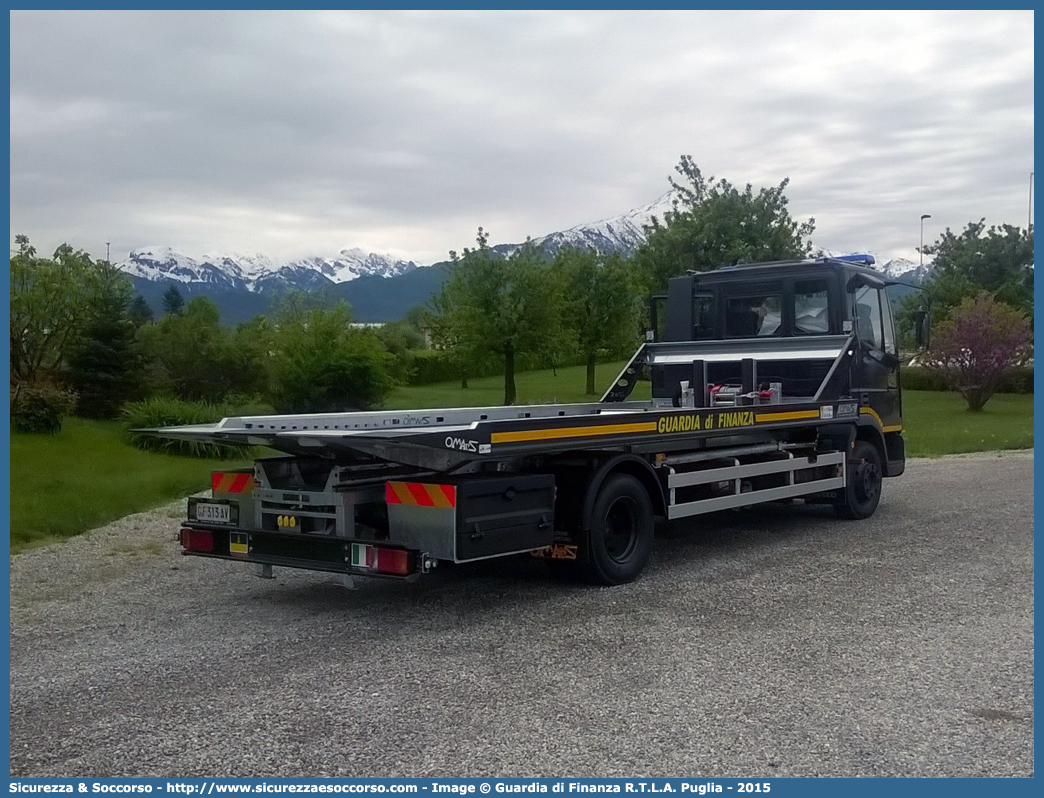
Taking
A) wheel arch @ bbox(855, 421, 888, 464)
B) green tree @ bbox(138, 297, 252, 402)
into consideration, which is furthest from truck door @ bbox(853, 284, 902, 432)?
green tree @ bbox(138, 297, 252, 402)

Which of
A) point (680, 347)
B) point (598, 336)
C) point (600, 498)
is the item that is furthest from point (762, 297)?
point (598, 336)

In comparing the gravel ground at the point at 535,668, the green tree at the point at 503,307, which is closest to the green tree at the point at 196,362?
the green tree at the point at 503,307

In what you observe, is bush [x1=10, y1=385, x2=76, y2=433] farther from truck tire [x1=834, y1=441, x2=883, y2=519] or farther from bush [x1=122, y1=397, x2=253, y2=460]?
truck tire [x1=834, y1=441, x2=883, y2=519]

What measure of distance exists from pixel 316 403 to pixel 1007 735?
21304mm

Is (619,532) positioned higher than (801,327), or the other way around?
(801,327)

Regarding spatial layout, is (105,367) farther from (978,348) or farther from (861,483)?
(978,348)

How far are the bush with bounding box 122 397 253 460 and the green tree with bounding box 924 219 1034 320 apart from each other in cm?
3455

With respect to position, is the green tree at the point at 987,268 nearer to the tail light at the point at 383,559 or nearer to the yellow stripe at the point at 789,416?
the yellow stripe at the point at 789,416

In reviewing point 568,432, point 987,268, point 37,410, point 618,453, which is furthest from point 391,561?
point 987,268

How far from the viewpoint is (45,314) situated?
2478 centimetres

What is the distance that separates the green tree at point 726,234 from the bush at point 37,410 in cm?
1628

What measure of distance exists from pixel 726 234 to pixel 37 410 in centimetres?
1796

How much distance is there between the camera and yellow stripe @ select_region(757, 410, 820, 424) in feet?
32.1

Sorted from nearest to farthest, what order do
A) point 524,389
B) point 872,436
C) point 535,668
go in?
point 535,668
point 872,436
point 524,389
